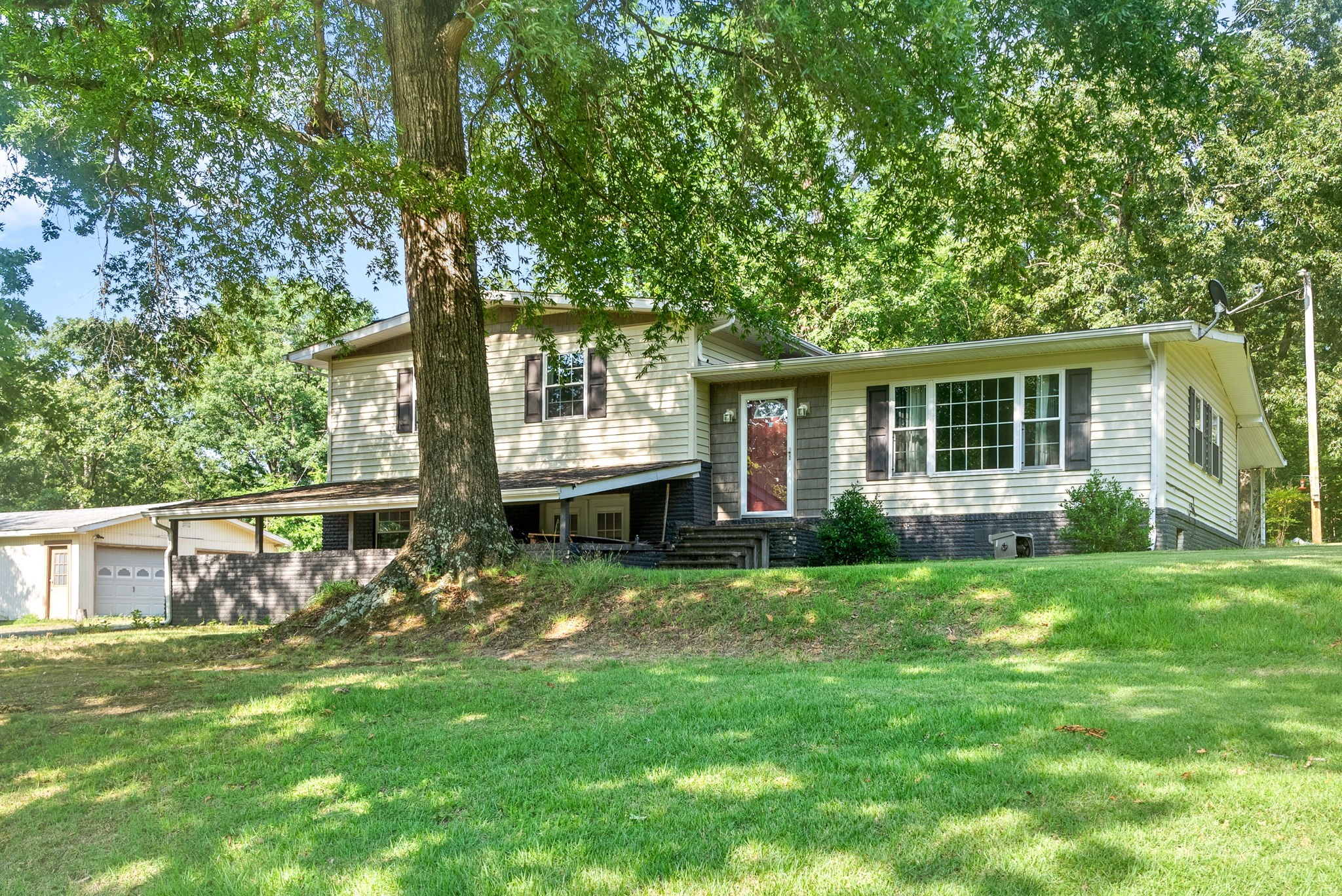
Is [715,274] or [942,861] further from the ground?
[715,274]

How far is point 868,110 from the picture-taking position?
10.3 metres

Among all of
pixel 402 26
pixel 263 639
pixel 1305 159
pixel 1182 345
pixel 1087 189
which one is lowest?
pixel 263 639

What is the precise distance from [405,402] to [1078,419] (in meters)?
12.2

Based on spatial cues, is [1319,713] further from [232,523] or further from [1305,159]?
[232,523]

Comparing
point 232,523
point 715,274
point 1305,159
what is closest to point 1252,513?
point 1305,159

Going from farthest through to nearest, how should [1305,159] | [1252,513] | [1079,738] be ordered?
[1252,513] → [1305,159] → [1079,738]

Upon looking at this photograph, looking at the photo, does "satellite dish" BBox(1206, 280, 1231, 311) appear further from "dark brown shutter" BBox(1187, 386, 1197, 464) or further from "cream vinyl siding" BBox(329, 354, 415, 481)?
"cream vinyl siding" BBox(329, 354, 415, 481)

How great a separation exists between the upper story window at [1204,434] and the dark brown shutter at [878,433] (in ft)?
16.4

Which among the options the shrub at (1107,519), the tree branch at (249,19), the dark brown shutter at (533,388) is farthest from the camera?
the dark brown shutter at (533,388)

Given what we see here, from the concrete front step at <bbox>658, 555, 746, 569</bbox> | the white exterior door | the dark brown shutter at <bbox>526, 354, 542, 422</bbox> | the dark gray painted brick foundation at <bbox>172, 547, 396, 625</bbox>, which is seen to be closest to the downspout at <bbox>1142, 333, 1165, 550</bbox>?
the concrete front step at <bbox>658, 555, 746, 569</bbox>

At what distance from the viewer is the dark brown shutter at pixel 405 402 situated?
1955 centimetres

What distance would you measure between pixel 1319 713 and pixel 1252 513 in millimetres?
23704

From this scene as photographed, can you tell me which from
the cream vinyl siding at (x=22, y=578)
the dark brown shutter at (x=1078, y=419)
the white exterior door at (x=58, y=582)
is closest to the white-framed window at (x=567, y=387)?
the dark brown shutter at (x=1078, y=419)

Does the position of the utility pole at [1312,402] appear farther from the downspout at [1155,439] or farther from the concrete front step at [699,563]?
the concrete front step at [699,563]
